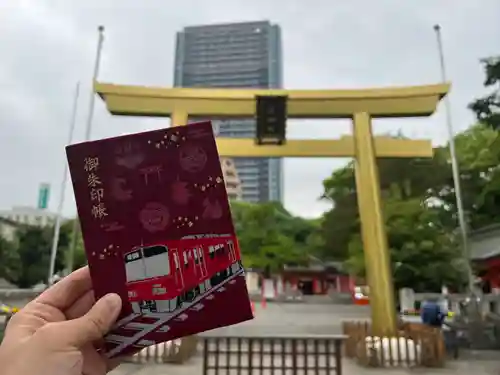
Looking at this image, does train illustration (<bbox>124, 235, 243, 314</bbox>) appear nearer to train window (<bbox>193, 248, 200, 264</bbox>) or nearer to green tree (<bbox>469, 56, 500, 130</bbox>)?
train window (<bbox>193, 248, 200, 264</bbox>)

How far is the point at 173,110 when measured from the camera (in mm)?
8117

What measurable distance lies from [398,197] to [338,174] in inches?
158

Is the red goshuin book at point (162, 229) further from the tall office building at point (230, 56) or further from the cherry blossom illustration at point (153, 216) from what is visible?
the tall office building at point (230, 56)

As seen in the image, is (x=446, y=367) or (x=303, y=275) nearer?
(x=446, y=367)

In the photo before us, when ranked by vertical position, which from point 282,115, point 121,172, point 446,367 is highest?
point 282,115

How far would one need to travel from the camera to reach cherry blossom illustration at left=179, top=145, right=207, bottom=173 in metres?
0.98

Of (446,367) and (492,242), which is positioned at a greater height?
(492,242)

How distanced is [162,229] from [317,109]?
7.42 metres

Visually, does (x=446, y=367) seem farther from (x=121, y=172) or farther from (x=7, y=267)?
(x=7, y=267)

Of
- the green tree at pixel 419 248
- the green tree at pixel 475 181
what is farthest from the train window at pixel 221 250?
the green tree at pixel 475 181

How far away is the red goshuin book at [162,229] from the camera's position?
38.6 inches

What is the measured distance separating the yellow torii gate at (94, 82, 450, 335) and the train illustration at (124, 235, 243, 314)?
6.93 metres

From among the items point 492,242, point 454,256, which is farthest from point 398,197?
→ point 492,242

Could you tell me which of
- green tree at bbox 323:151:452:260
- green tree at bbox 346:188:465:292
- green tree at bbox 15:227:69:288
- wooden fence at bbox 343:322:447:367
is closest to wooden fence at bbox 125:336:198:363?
wooden fence at bbox 343:322:447:367
